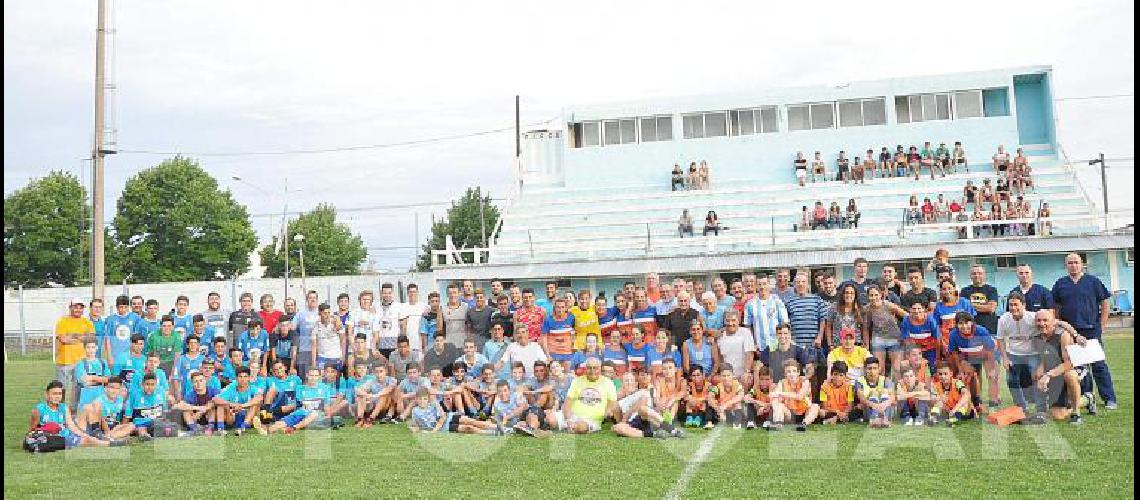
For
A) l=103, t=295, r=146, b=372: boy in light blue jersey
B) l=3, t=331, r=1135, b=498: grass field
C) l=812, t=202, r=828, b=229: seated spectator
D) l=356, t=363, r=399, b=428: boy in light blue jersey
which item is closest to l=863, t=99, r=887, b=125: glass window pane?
l=812, t=202, r=828, b=229: seated spectator

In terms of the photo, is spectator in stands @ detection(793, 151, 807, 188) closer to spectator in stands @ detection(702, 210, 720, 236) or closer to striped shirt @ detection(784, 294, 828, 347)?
spectator in stands @ detection(702, 210, 720, 236)

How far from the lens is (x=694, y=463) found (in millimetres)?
8672

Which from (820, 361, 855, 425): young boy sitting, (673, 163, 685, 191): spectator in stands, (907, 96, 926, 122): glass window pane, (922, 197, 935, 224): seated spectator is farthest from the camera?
(673, 163, 685, 191): spectator in stands

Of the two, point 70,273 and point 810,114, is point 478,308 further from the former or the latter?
point 70,273

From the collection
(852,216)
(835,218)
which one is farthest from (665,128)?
(852,216)

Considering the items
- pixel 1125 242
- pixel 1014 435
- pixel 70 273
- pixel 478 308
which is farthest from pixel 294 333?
pixel 70 273

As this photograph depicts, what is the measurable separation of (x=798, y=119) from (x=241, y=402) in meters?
29.3

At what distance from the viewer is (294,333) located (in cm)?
1354

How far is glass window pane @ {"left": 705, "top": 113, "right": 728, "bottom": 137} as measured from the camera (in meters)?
37.9

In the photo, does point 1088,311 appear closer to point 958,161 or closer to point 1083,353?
point 1083,353

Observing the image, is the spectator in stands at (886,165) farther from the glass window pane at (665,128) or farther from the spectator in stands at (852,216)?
the glass window pane at (665,128)

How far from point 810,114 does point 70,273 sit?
37730 millimetres

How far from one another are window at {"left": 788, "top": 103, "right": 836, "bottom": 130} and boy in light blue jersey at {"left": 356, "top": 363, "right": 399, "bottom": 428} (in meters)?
27.9

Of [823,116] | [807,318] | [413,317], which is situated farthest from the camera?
[823,116]
